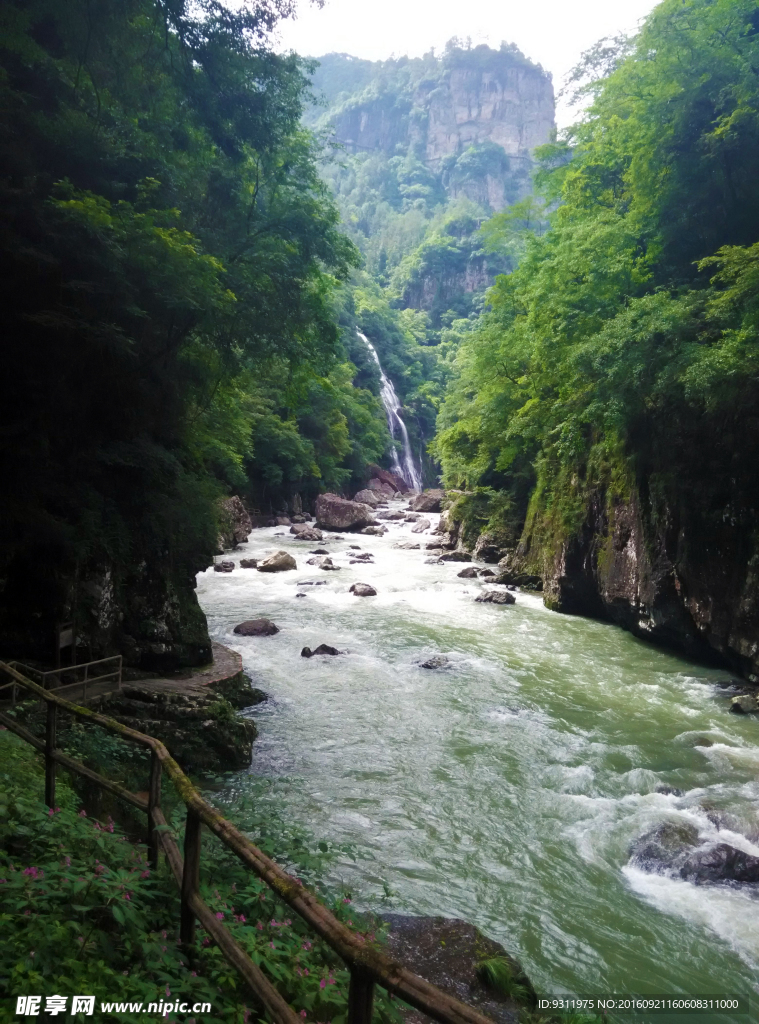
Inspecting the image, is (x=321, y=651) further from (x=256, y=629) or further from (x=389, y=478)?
(x=389, y=478)

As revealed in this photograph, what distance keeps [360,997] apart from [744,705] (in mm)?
10472

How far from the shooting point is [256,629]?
14125 millimetres

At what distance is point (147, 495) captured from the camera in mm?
9766

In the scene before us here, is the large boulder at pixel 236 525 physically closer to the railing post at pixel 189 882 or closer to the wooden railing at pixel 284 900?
the wooden railing at pixel 284 900

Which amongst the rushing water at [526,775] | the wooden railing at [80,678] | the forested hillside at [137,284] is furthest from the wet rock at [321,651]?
the wooden railing at [80,678]

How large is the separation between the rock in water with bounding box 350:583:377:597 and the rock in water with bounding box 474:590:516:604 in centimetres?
312

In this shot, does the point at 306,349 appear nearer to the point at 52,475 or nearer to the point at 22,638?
the point at 52,475

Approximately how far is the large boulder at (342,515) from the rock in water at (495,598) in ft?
52.6

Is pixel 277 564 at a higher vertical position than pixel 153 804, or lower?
lower

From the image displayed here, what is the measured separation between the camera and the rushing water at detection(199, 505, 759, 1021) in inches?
216

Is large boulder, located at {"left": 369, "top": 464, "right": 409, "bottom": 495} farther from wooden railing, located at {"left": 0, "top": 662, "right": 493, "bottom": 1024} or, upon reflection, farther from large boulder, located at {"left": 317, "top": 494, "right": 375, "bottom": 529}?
wooden railing, located at {"left": 0, "top": 662, "right": 493, "bottom": 1024}

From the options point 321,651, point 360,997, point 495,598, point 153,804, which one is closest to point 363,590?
point 495,598

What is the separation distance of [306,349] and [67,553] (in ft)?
22.5

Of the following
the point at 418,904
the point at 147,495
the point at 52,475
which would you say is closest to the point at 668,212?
the point at 147,495
